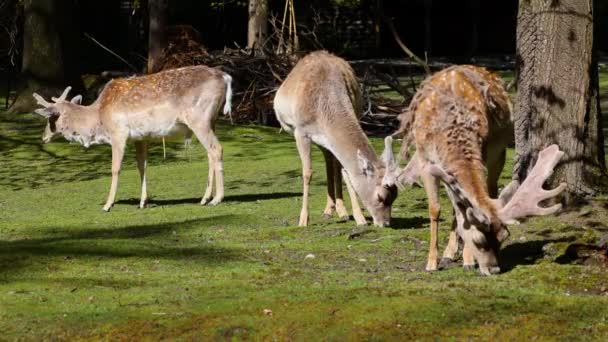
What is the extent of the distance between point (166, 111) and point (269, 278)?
633cm

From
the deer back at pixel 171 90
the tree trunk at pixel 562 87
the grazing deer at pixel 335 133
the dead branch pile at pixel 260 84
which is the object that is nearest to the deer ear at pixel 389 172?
the grazing deer at pixel 335 133

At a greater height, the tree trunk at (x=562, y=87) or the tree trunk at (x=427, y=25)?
the tree trunk at (x=562, y=87)

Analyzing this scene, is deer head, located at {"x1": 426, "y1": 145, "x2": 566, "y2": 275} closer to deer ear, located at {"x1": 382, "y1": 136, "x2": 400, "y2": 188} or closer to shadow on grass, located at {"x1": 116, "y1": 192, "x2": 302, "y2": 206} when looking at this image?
deer ear, located at {"x1": 382, "y1": 136, "x2": 400, "y2": 188}

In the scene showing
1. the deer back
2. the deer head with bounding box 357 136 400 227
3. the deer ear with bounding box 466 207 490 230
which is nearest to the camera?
the deer ear with bounding box 466 207 490 230

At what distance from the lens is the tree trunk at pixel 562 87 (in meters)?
9.88

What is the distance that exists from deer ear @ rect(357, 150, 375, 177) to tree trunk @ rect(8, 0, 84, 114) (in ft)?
44.9

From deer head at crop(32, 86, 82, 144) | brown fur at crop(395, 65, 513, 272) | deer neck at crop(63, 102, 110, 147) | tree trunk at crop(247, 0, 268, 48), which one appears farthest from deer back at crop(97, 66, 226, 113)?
tree trunk at crop(247, 0, 268, 48)

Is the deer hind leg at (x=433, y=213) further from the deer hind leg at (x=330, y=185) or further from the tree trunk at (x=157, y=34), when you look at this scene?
the tree trunk at (x=157, y=34)

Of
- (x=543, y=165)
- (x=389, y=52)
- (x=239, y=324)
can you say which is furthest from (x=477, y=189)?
(x=389, y=52)

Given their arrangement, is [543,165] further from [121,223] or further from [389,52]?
[389,52]

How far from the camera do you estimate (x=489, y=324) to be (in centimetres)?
691

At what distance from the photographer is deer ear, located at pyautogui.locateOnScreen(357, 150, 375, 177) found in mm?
11545

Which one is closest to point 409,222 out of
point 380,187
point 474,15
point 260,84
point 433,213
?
point 380,187

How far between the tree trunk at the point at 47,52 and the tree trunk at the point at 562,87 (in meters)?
15.7
